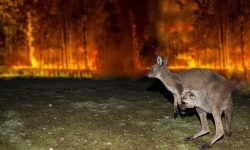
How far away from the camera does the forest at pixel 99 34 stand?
36.3 feet

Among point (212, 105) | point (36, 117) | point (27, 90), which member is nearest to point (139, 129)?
point (212, 105)

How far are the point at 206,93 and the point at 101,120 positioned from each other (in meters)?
2.09

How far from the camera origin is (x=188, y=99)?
503 cm

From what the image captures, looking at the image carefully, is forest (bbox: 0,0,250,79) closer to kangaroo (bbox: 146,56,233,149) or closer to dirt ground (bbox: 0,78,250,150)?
dirt ground (bbox: 0,78,250,150)

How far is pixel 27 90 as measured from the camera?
838cm

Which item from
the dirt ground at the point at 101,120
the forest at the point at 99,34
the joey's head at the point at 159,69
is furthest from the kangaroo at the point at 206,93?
the forest at the point at 99,34

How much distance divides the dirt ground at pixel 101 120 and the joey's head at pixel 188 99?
57 centimetres

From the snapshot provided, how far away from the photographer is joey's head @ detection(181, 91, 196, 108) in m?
4.99

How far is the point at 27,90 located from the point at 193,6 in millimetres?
6252

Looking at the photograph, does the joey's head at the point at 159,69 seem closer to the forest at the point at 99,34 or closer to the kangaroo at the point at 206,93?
the kangaroo at the point at 206,93

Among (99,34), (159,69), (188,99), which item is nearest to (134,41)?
(99,34)

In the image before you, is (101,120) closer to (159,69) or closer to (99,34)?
(159,69)

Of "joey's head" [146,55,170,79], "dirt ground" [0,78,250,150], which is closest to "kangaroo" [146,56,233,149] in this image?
"joey's head" [146,55,170,79]

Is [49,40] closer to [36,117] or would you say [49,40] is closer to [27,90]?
[27,90]
